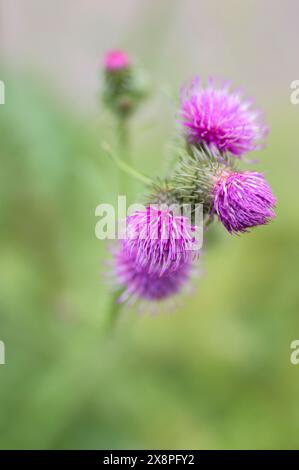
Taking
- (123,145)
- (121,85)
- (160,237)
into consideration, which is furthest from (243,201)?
(121,85)

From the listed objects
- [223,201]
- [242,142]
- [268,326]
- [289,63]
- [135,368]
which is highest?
[289,63]

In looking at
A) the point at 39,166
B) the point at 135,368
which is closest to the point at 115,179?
the point at 39,166

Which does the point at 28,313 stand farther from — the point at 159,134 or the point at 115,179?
the point at 159,134

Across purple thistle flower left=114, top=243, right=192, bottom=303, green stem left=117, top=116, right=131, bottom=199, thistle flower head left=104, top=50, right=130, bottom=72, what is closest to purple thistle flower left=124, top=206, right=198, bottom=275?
purple thistle flower left=114, top=243, right=192, bottom=303

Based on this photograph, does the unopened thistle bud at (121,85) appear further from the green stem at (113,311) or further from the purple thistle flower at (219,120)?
the green stem at (113,311)

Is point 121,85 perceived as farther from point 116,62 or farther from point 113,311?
point 113,311

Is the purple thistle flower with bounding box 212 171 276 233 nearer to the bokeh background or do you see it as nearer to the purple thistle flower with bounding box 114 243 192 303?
the purple thistle flower with bounding box 114 243 192 303
